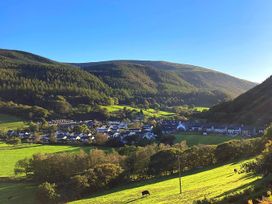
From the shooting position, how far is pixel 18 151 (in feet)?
346

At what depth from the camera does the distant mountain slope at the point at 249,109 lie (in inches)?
5103

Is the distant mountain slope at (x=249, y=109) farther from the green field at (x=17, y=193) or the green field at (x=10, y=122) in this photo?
the green field at (x=10, y=122)

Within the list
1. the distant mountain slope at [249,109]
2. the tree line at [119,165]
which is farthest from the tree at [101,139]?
the distant mountain slope at [249,109]

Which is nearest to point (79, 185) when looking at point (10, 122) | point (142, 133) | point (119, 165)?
point (119, 165)

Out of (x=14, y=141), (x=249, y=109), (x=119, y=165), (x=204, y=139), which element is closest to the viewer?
(x=119, y=165)

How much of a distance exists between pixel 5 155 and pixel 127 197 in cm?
5962

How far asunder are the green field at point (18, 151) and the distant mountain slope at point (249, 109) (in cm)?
5704

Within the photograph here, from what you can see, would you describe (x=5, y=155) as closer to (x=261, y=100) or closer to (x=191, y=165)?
(x=191, y=165)

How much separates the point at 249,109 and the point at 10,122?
109 metres

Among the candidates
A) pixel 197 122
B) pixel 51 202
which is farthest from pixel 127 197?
pixel 197 122

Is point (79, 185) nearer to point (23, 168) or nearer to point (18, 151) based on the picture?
point (23, 168)

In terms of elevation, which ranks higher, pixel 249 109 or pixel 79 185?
pixel 249 109

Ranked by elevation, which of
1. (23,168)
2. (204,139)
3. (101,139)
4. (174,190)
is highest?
(204,139)

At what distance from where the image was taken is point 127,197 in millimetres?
49219
